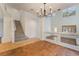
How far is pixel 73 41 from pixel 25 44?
874mm

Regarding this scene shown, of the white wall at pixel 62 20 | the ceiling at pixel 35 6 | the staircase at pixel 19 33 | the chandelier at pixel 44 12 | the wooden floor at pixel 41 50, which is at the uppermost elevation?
the ceiling at pixel 35 6

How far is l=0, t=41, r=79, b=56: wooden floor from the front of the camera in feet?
6.47

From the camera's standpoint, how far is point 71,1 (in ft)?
6.49

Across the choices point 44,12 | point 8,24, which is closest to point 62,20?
point 44,12

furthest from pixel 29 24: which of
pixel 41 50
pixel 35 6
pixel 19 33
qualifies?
pixel 41 50

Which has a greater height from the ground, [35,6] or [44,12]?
[35,6]

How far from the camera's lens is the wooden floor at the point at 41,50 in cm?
197

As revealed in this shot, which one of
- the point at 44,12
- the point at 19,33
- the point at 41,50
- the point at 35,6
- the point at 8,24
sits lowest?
the point at 41,50

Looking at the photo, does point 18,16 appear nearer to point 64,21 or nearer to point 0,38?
point 0,38

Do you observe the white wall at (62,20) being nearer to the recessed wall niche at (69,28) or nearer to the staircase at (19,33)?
the recessed wall niche at (69,28)

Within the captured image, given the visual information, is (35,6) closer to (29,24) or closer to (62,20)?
(29,24)

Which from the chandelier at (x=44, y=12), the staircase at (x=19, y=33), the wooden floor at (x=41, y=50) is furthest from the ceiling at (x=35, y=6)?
the wooden floor at (x=41, y=50)

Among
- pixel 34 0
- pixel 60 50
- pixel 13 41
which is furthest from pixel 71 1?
pixel 13 41

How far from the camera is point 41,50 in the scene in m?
1.99
